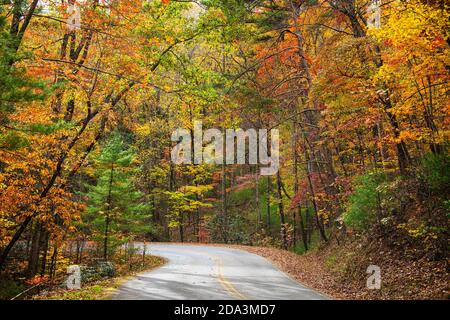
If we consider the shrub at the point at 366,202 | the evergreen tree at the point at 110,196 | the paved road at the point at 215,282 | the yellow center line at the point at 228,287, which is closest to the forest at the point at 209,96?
the shrub at the point at 366,202

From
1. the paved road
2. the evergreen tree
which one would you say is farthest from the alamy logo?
the paved road

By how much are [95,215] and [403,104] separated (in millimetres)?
18547

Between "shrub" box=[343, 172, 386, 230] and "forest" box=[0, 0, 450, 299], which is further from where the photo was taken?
"shrub" box=[343, 172, 386, 230]

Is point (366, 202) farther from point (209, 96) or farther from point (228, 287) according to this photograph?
point (209, 96)

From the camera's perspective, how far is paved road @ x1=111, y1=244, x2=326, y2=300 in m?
12.1

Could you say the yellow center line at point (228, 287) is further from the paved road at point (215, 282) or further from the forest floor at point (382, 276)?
the forest floor at point (382, 276)

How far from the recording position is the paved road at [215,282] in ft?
39.7

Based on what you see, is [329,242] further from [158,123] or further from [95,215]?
[158,123]

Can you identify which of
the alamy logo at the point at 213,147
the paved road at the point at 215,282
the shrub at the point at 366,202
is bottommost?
the paved road at the point at 215,282

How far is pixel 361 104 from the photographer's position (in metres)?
18.0

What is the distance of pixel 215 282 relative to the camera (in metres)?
14.9

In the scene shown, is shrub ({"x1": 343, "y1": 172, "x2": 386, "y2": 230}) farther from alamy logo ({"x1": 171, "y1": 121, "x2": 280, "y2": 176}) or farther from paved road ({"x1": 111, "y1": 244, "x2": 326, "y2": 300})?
alamy logo ({"x1": 171, "y1": 121, "x2": 280, "y2": 176})

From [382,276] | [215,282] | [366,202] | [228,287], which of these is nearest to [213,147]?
[366,202]
